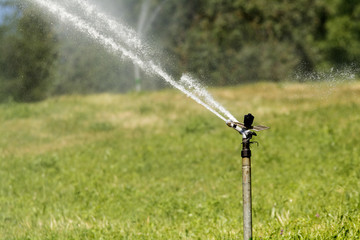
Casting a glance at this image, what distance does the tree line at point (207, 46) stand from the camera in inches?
1072

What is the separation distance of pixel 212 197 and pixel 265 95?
11.5 m

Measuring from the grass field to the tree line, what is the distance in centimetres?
879

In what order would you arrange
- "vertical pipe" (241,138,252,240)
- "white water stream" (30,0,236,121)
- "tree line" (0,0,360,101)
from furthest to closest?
"tree line" (0,0,360,101), "white water stream" (30,0,236,121), "vertical pipe" (241,138,252,240)

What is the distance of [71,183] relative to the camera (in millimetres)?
9609

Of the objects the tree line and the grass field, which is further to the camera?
the tree line

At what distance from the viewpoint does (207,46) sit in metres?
29.5

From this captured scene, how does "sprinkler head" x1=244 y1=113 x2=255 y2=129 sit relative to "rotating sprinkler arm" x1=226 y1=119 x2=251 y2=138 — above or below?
above

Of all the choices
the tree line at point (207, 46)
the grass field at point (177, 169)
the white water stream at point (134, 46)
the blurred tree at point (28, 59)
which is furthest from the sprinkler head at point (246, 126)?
the tree line at point (207, 46)

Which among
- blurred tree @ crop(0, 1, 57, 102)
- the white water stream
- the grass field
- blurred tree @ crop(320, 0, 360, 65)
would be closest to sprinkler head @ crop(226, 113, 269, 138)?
the white water stream

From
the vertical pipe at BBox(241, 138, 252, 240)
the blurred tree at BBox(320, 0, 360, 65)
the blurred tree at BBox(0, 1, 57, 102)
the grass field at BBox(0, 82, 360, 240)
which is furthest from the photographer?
the blurred tree at BBox(320, 0, 360, 65)

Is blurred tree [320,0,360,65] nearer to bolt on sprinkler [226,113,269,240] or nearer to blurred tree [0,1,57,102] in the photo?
blurred tree [0,1,57,102]

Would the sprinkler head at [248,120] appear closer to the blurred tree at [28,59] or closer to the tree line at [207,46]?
the blurred tree at [28,59]

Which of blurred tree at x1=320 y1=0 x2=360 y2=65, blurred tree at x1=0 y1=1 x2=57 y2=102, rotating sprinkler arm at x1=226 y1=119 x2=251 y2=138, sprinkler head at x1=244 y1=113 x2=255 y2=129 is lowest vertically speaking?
rotating sprinkler arm at x1=226 y1=119 x2=251 y2=138

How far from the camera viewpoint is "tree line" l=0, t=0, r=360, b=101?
27.2 meters
